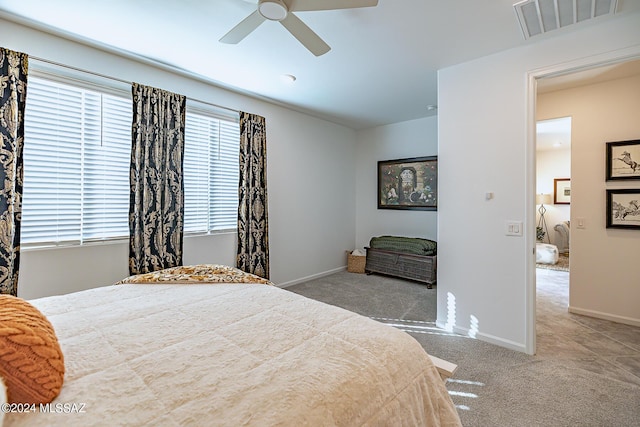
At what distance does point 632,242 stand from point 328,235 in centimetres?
368

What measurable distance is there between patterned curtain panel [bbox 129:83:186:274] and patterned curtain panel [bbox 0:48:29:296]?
28.6 inches

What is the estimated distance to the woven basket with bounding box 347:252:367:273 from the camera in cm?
504

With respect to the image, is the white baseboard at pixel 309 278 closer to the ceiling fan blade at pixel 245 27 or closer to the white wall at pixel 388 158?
the white wall at pixel 388 158

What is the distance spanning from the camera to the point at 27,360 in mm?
869

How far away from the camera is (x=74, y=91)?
2.45m

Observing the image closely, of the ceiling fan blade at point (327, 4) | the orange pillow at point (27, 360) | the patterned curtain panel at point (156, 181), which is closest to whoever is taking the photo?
the orange pillow at point (27, 360)

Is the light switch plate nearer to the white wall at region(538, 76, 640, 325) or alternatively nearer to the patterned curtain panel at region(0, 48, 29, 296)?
the white wall at region(538, 76, 640, 325)

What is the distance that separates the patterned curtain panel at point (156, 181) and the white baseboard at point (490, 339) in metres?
2.90

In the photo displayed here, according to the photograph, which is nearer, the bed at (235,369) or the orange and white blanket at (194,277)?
the bed at (235,369)

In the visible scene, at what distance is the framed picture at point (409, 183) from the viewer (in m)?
4.60

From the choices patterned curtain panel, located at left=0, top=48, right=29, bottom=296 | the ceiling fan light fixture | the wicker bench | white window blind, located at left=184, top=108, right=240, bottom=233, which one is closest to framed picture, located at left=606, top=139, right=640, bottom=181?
the wicker bench

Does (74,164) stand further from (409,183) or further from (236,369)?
(409,183)

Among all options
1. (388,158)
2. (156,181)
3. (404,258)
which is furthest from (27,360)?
(388,158)

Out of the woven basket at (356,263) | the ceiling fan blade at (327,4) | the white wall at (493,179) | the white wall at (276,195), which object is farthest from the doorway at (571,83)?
the white wall at (276,195)
